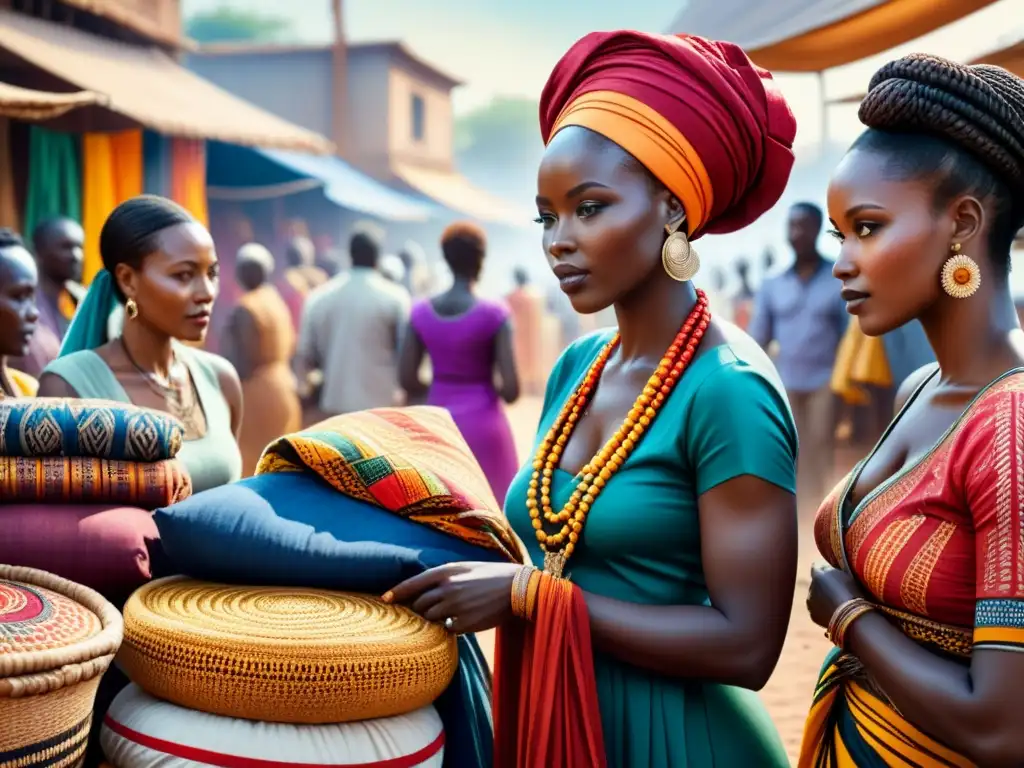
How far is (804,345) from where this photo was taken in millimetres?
7395

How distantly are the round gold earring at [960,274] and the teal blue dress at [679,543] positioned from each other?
0.32 metres

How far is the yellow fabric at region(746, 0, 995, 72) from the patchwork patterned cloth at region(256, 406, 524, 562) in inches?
144

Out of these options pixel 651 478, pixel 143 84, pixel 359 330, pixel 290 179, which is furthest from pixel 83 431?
pixel 290 179

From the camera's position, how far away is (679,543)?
1.87m

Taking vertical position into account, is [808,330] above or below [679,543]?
above

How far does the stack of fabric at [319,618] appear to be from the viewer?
164 centimetres

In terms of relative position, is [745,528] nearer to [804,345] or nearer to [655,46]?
[655,46]

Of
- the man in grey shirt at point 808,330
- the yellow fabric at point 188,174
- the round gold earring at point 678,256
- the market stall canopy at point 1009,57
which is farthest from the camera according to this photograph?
the yellow fabric at point 188,174

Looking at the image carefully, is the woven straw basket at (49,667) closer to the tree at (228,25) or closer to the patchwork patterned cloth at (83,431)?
the patchwork patterned cloth at (83,431)

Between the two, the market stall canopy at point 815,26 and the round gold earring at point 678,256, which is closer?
the round gold earring at point 678,256

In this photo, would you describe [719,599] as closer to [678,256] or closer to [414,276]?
[678,256]

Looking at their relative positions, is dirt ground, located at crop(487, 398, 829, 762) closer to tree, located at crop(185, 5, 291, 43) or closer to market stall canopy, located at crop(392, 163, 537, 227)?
market stall canopy, located at crop(392, 163, 537, 227)

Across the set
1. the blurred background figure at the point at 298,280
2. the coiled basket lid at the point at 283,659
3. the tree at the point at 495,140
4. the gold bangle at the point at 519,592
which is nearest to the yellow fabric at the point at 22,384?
the coiled basket lid at the point at 283,659

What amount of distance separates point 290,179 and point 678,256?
15596 mm
